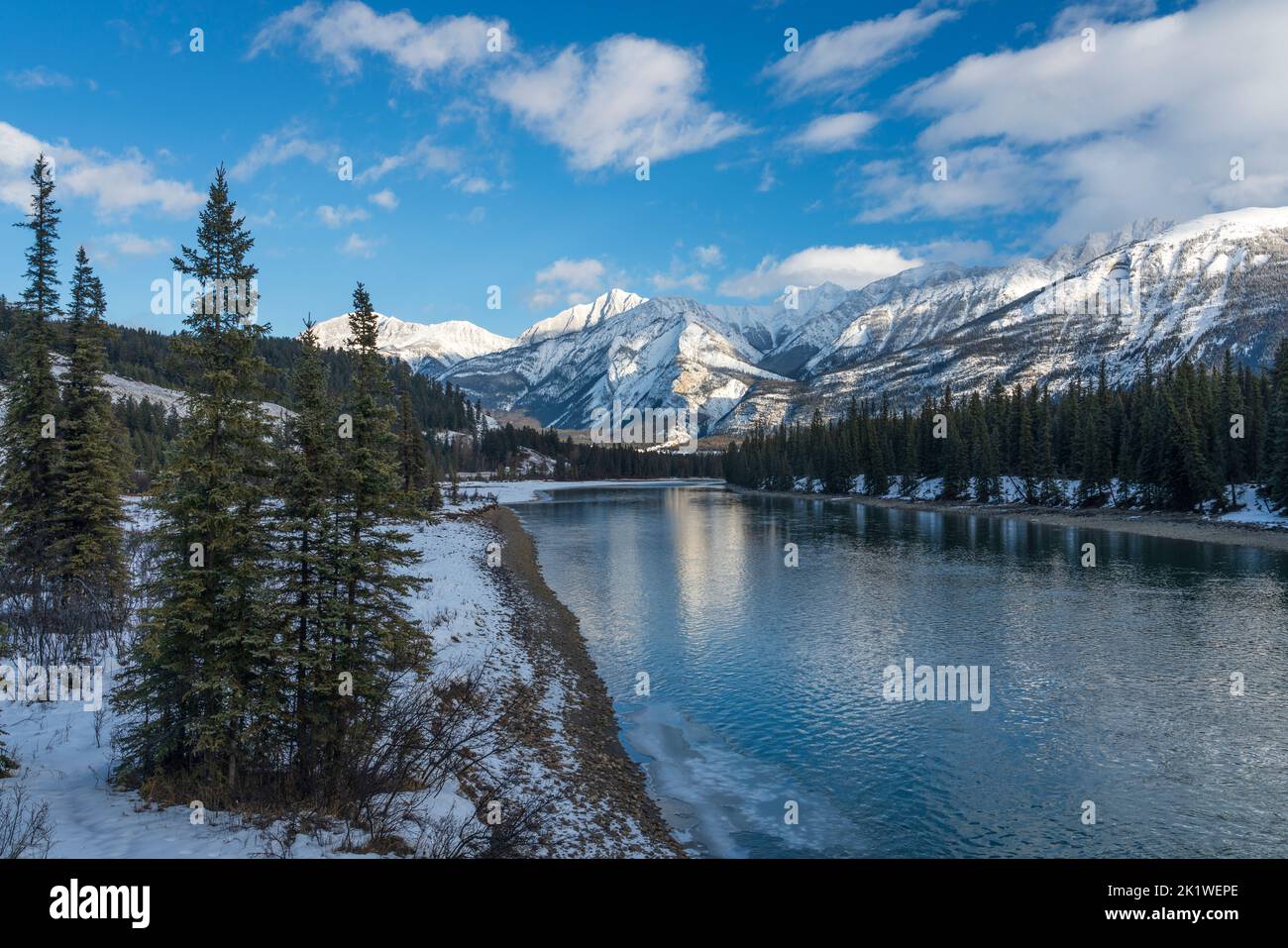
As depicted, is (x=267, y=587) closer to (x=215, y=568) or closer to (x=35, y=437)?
(x=215, y=568)

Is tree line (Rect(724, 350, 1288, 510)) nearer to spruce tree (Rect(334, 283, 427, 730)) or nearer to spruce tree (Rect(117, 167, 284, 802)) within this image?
spruce tree (Rect(334, 283, 427, 730))

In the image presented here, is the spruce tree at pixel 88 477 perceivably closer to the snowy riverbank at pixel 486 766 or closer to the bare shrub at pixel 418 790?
the snowy riverbank at pixel 486 766

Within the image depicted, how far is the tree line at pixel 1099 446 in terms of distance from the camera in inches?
3164

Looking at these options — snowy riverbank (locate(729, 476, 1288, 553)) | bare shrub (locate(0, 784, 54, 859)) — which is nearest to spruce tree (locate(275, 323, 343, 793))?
bare shrub (locate(0, 784, 54, 859))

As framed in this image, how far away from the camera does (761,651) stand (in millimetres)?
29844

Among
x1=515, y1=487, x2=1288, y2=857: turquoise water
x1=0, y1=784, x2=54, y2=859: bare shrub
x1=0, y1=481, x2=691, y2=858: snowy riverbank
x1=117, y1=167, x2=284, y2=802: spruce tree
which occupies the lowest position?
x1=515, y1=487, x2=1288, y2=857: turquoise water

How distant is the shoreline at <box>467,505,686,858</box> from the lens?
15.1 metres

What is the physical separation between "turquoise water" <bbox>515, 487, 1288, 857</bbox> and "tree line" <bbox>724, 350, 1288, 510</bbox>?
3396 cm

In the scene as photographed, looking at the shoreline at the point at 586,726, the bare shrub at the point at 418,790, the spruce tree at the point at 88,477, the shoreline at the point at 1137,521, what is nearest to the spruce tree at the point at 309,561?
the bare shrub at the point at 418,790

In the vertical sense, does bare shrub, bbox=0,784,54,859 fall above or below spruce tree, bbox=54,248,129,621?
below

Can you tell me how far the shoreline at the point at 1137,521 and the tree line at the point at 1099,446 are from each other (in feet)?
11.9

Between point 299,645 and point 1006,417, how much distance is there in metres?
127

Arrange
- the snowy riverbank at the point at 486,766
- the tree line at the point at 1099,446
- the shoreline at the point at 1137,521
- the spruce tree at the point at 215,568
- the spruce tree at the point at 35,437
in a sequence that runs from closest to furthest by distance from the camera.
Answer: the snowy riverbank at the point at 486,766, the spruce tree at the point at 215,568, the spruce tree at the point at 35,437, the shoreline at the point at 1137,521, the tree line at the point at 1099,446

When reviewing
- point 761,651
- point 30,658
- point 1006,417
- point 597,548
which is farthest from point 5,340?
point 1006,417
